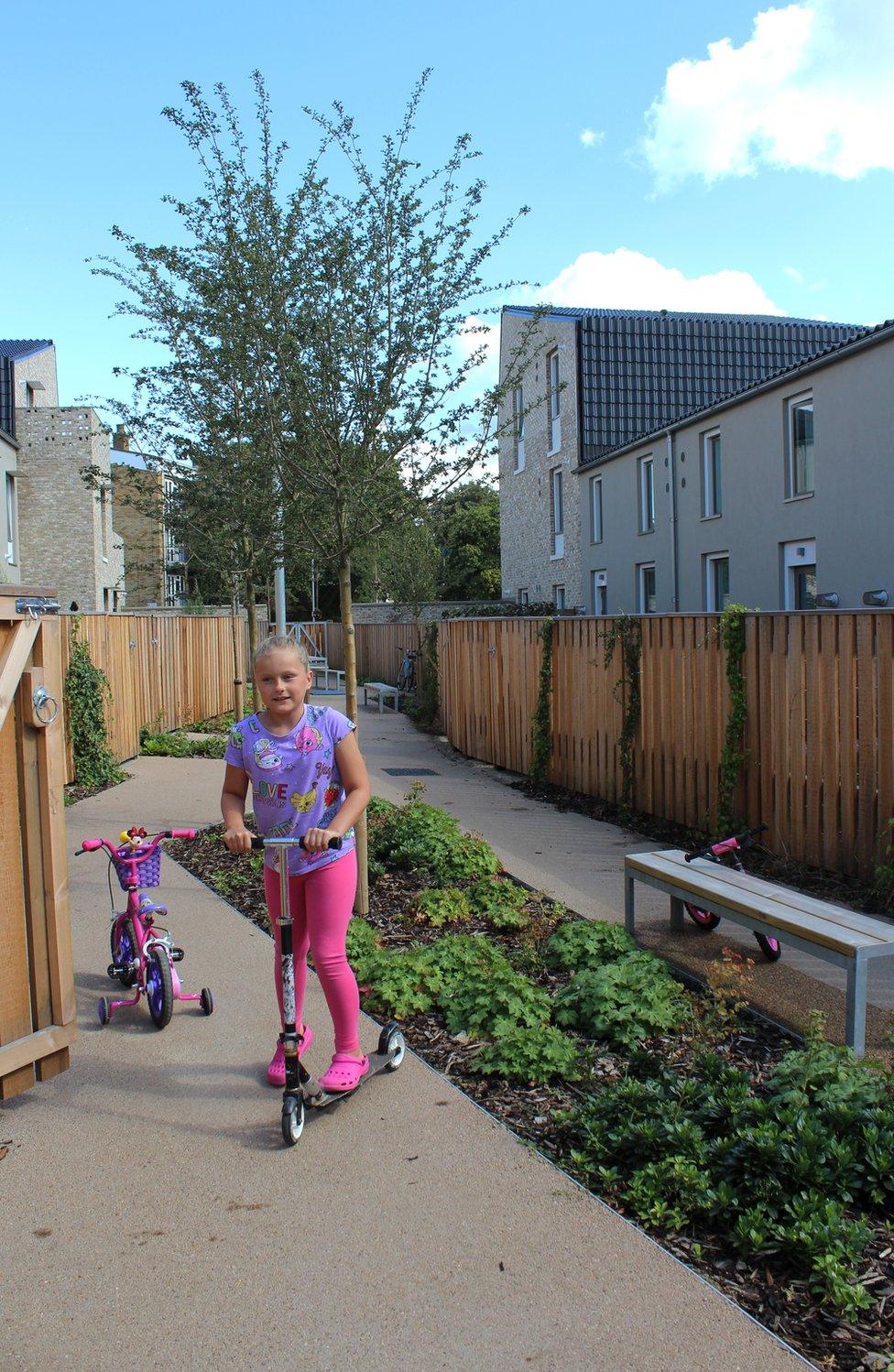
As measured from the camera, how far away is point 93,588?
31359mm

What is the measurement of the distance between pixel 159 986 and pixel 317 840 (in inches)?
67.6

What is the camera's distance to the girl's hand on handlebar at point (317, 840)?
11.7 ft

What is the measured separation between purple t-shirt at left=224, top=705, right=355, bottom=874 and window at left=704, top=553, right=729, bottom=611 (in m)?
18.4

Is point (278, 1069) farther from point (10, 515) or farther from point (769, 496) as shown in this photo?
point (10, 515)

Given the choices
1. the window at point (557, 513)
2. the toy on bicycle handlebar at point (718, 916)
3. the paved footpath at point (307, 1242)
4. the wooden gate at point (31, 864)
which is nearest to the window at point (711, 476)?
the window at point (557, 513)

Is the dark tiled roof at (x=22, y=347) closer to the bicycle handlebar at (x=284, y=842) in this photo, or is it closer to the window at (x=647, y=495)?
the window at (x=647, y=495)

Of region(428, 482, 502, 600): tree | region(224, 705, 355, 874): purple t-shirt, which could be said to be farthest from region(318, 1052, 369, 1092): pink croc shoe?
region(428, 482, 502, 600): tree

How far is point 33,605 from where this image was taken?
386 cm

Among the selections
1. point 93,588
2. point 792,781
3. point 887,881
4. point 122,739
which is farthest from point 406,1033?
point 93,588

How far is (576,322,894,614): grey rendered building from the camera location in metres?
16.0

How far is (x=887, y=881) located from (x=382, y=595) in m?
47.8

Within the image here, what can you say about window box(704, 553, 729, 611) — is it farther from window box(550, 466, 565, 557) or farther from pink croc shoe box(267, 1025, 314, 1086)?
pink croc shoe box(267, 1025, 314, 1086)

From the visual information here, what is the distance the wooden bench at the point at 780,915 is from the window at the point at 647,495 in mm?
19112

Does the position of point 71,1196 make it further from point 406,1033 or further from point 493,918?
point 493,918
